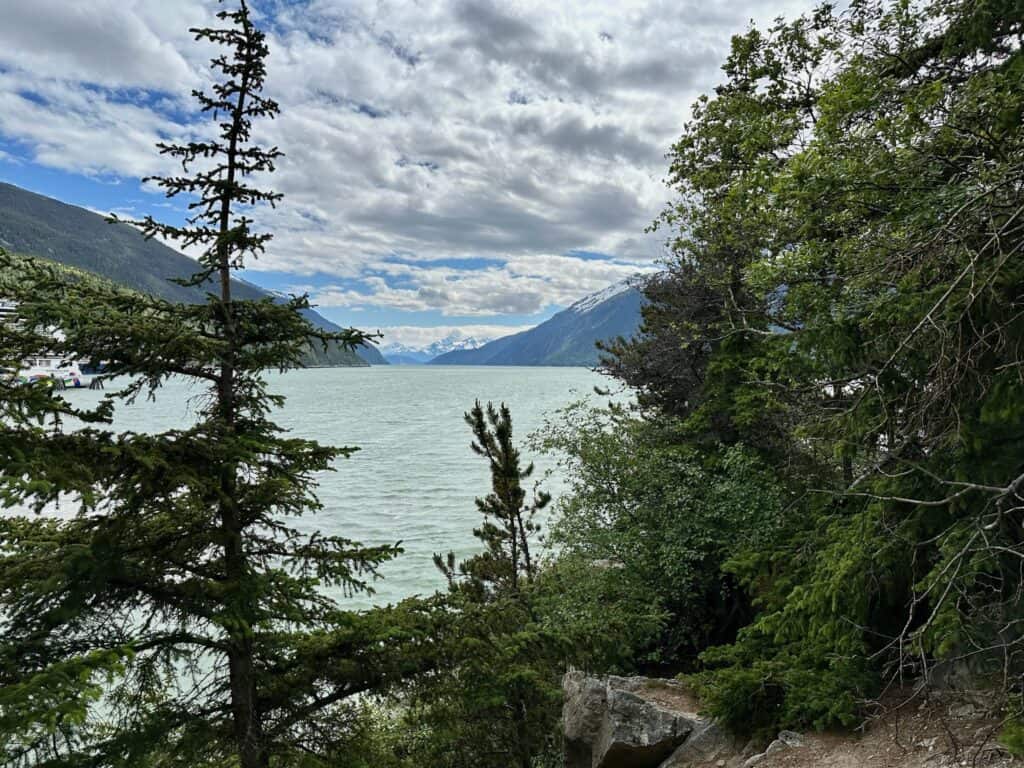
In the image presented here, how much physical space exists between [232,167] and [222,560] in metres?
4.10

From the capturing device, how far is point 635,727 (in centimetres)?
918

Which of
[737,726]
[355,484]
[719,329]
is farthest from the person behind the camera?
[355,484]

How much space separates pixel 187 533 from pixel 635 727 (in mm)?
7596

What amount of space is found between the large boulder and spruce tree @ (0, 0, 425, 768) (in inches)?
196

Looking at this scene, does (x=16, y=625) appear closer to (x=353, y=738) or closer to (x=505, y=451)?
(x=353, y=738)

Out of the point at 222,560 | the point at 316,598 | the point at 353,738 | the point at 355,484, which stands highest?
the point at 222,560

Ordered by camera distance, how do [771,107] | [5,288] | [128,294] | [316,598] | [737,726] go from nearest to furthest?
[5,288], [128,294], [316,598], [737,726], [771,107]

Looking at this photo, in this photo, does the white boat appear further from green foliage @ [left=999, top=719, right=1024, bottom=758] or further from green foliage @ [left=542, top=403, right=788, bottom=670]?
green foliage @ [left=542, top=403, right=788, bottom=670]

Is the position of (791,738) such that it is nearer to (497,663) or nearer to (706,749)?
(706,749)

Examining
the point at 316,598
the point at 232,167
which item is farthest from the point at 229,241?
the point at 316,598

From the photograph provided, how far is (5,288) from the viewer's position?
457 centimetres

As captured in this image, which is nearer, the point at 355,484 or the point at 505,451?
the point at 505,451

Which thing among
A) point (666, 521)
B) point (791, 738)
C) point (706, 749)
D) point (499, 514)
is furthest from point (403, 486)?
point (791, 738)

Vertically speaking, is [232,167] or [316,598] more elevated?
[232,167]
